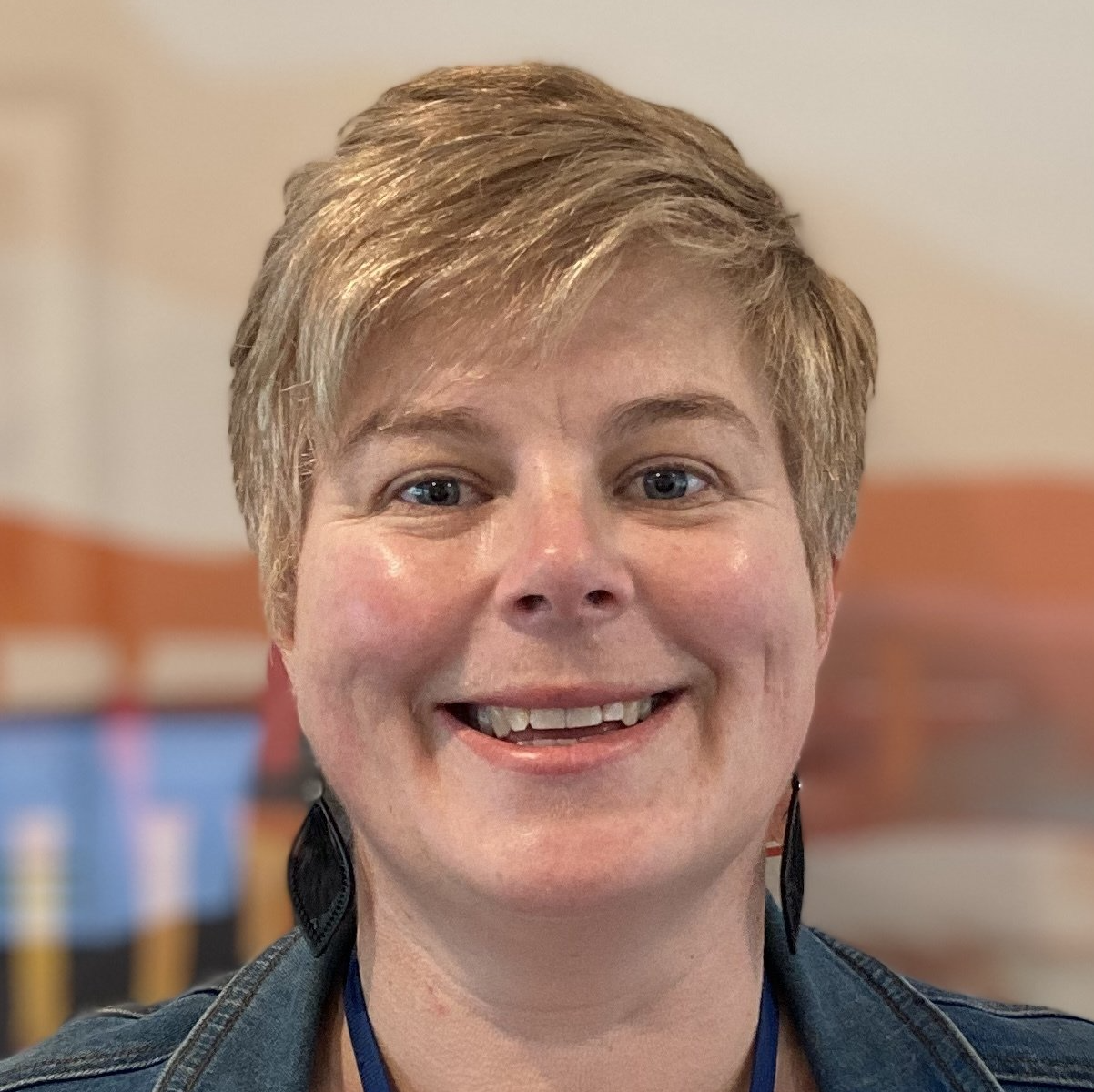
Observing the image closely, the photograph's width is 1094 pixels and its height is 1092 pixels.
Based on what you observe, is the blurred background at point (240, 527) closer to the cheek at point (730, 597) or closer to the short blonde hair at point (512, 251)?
the short blonde hair at point (512, 251)

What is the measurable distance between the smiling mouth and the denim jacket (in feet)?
1.15

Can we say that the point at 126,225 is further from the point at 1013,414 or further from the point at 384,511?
the point at 1013,414

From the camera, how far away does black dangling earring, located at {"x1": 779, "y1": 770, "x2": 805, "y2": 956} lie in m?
1.14

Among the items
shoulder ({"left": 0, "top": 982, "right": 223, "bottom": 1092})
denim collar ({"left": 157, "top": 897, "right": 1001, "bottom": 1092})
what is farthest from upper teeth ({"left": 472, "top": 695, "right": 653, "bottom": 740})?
shoulder ({"left": 0, "top": 982, "right": 223, "bottom": 1092})

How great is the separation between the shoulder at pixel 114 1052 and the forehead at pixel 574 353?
23.8 inches

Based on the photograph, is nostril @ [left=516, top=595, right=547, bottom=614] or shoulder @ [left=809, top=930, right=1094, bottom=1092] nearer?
nostril @ [left=516, top=595, right=547, bottom=614]

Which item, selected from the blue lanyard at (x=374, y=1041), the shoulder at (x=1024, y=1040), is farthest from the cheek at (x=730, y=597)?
the shoulder at (x=1024, y=1040)

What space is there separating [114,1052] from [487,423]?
2.30 ft

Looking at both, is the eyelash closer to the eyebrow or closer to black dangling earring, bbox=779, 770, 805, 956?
the eyebrow

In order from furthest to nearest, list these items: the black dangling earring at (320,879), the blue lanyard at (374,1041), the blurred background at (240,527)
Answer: the blurred background at (240,527) < the black dangling earring at (320,879) < the blue lanyard at (374,1041)

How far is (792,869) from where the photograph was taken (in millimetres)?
1136

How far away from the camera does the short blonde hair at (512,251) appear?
956 mm

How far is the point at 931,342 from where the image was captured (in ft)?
4.79

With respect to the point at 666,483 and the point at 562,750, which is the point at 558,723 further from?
the point at 666,483
